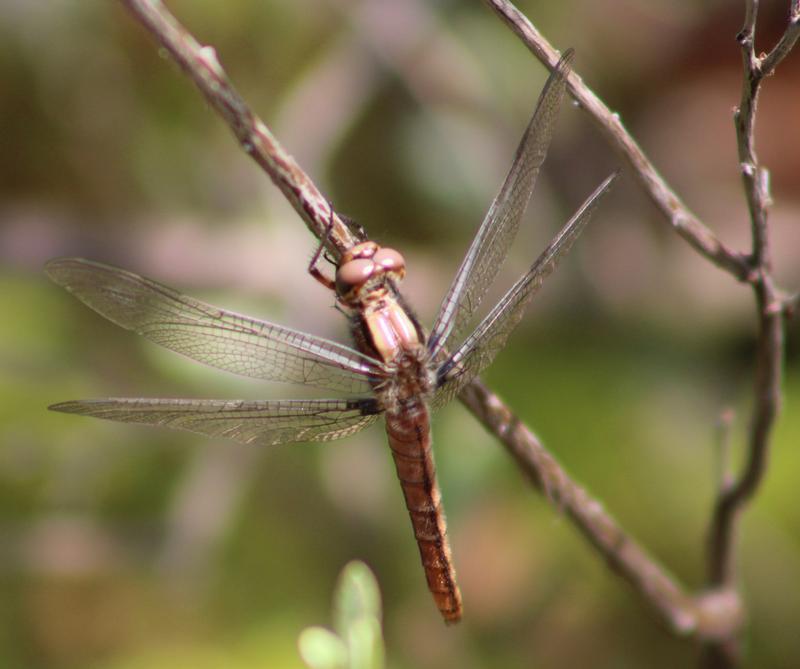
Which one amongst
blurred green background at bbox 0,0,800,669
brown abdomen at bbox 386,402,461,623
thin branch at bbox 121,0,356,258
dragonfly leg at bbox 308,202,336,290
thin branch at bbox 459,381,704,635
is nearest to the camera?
thin branch at bbox 121,0,356,258

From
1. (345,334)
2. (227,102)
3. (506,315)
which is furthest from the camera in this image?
(345,334)

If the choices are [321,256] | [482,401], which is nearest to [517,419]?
[482,401]

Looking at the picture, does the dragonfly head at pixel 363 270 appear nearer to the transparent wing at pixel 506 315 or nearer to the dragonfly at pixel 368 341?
the dragonfly at pixel 368 341

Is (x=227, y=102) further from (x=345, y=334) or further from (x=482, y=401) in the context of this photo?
(x=345, y=334)

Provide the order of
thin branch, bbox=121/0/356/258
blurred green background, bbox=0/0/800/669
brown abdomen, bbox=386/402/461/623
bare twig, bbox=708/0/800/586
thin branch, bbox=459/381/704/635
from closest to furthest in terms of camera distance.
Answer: thin branch, bbox=121/0/356/258 < bare twig, bbox=708/0/800/586 < thin branch, bbox=459/381/704/635 < brown abdomen, bbox=386/402/461/623 < blurred green background, bbox=0/0/800/669

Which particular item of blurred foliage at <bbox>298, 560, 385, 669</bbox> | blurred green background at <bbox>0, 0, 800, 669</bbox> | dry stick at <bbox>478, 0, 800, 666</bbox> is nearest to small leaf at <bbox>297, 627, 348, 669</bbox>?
Result: blurred foliage at <bbox>298, 560, 385, 669</bbox>

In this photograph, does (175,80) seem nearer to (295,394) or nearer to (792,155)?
(295,394)

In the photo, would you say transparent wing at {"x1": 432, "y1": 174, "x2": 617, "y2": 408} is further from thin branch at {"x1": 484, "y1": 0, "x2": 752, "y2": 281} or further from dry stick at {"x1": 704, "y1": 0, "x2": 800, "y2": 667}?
dry stick at {"x1": 704, "y1": 0, "x2": 800, "y2": 667}

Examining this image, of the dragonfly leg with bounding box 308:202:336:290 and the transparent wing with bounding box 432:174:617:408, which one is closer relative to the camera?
the dragonfly leg with bounding box 308:202:336:290
